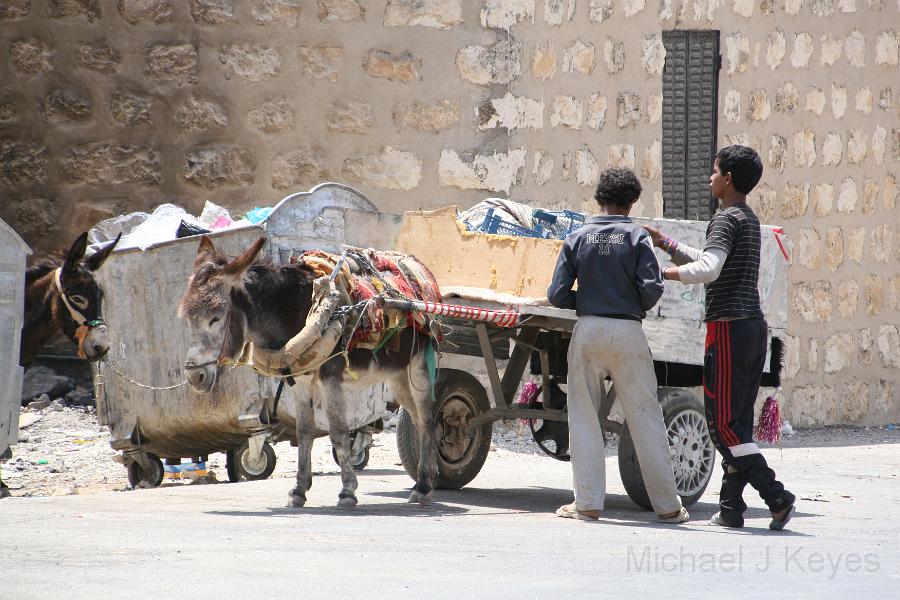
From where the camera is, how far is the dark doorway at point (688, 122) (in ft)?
Answer: 42.9

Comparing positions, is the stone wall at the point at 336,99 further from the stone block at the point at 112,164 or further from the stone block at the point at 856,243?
the stone block at the point at 856,243

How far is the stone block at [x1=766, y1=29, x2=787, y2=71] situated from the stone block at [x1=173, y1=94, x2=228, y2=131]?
530cm

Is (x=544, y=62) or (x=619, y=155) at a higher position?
(x=544, y=62)

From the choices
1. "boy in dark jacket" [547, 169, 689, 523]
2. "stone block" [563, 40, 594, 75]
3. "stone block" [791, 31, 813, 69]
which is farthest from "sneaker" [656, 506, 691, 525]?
"stone block" [791, 31, 813, 69]

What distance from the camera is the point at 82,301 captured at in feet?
30.5

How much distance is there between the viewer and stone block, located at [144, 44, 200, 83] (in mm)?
12102

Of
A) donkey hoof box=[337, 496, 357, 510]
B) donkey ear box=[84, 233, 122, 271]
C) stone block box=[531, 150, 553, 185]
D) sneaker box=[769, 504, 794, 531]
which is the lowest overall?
donkey hoof box=[337, 496, 357, 510]

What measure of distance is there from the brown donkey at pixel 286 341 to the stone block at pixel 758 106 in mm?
6215

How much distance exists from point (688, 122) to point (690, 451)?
5414 millimetres

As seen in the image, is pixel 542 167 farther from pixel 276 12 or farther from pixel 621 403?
pixel 621 403

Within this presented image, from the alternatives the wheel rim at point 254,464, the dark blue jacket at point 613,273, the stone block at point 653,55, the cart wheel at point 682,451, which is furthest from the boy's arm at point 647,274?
the stone block at point 653,55

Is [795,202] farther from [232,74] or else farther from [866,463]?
[232,74]

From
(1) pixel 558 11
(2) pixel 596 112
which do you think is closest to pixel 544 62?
(1) pixel 558 11

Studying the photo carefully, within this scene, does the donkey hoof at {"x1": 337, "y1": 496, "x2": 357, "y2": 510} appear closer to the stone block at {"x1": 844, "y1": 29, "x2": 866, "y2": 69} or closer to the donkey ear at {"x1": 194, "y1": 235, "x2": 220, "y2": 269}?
the donkey ear at {"x1": 194, "y1": 235, "x2": 220, "y2": 269}
